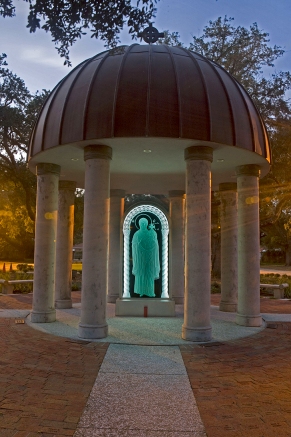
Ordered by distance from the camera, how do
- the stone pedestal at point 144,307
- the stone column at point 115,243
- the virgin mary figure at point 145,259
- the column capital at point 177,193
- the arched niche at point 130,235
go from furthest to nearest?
the column capital at point 177,193 → the stone column at point 115,243 → the arched niche at point 130,235 → the virgin mary figure at point 145,259 → the stone pedestal at point 144,307

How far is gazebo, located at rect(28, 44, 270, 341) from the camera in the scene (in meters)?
8.86

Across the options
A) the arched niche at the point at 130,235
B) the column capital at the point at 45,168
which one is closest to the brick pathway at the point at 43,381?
the arched niche at the point at 130,235

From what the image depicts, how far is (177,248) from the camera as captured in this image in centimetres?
1551

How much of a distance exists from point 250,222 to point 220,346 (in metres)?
4.12

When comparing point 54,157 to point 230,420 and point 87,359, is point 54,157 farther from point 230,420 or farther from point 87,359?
point 230,420

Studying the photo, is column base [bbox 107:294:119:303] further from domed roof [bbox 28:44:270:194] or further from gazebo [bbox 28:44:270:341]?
domed roof [bbox 28:44:270:194]

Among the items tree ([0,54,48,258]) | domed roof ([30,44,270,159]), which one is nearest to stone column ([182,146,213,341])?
domed roof ([30,44,270,159])

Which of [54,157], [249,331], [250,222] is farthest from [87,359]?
[250,222]

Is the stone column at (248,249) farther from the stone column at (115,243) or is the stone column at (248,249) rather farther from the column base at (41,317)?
the column base at (41,317)

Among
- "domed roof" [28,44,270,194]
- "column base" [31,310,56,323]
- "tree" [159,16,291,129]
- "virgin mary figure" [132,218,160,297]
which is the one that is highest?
"tree" [159,16,291,129]

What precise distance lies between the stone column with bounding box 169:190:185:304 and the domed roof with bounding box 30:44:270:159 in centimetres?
606

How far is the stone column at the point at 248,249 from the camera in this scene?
11.3m

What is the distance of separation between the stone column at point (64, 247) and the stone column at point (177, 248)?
4.10m

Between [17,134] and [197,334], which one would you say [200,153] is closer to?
[197,334]
